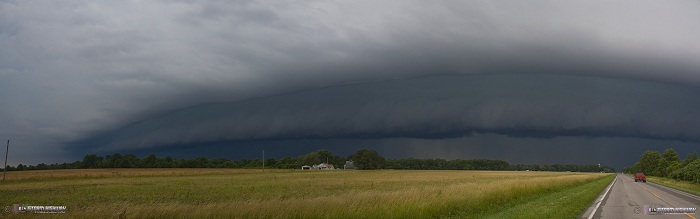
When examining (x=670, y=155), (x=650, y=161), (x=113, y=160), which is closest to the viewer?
(x=670, y=155)

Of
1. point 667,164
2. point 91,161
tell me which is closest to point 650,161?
point 667,164

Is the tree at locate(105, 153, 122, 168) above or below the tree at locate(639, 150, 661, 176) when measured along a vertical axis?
above

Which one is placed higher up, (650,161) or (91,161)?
(91,161)

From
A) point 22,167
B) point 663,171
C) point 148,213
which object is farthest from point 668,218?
point 22,167

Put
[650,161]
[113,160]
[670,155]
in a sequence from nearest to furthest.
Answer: [670,155]
[650,161]
[113,160]

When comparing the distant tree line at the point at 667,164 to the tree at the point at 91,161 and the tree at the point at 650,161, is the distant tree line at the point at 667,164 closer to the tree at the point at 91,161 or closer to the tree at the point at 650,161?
the tree at the point at 650,161

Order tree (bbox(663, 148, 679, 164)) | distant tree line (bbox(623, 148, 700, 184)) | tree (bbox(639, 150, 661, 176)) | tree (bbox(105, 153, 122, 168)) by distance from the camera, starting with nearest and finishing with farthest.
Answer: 1. distant tree line (bbox(623, 148, 700, 184))
2. tree (bbox(663, 148, 679, 164))
3. tree (bbox(639, 150, 661, 176))
4. tree (bbox(105, 153, 122, 168))

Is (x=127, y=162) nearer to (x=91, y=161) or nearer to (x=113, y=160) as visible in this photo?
A: (x=113, y=160)

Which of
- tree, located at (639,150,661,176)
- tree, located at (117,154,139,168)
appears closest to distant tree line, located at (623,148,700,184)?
tree, located at (639,150,661,176)

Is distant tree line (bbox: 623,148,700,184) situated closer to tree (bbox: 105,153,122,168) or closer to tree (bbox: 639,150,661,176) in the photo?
tree (bbox: 639,150,661,176)

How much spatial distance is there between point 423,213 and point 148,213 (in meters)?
10.6

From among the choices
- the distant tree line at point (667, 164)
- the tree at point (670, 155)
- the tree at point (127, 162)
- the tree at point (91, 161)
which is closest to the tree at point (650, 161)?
the distant tree line at point (667, 164)

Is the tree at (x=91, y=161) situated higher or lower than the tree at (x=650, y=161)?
higher

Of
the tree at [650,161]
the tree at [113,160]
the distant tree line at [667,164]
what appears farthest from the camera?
the tree at [113,160]
